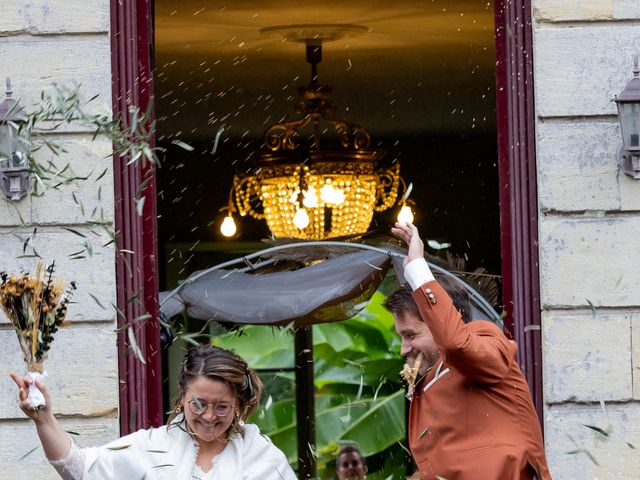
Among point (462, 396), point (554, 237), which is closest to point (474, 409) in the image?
point (462, 396)

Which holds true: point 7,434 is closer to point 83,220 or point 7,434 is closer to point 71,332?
point 71,332

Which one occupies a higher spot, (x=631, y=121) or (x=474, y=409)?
(x=631, y=121)

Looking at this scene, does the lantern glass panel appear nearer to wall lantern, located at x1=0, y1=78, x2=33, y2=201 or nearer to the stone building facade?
the stone building facade

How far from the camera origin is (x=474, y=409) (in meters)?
4.18

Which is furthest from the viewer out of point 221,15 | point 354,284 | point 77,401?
point 221,15

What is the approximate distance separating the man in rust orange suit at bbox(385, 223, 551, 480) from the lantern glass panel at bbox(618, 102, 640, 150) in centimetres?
159

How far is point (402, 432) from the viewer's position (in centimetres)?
1209

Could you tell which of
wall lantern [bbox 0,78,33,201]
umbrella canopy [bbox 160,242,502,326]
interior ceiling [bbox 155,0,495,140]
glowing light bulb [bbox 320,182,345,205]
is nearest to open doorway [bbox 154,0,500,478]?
interior ceiling [bbox 155,0,495,140]

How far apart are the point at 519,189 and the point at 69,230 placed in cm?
167

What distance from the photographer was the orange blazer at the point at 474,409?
161 inches

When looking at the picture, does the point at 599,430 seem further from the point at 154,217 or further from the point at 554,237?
the point at 154,217

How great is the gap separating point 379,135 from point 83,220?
592 centimetres

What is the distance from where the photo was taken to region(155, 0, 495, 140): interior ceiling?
8258 millimetres

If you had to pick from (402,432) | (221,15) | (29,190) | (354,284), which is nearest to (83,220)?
(29,190)
